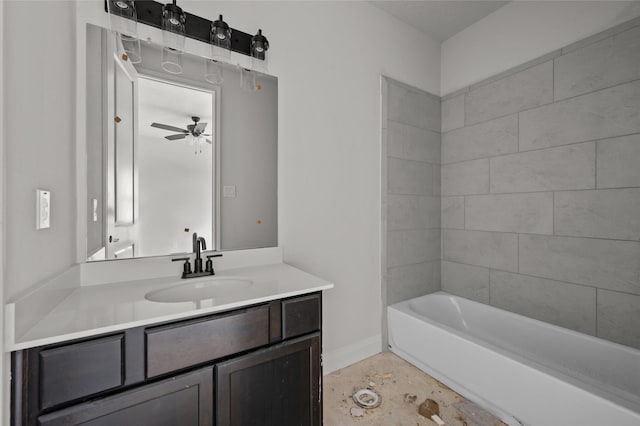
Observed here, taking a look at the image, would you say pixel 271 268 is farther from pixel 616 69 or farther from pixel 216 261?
pixel 616 69

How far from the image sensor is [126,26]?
4.31 ft

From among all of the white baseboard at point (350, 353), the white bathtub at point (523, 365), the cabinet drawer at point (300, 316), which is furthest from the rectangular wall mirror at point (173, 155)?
the white bathtub at point (523, 365)

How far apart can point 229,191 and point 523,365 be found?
5.95 ft

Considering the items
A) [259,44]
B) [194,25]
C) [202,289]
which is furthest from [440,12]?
[202,289]

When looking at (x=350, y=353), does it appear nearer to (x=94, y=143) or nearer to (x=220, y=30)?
(x=94, y=143)

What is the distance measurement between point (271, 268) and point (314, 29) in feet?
5.34

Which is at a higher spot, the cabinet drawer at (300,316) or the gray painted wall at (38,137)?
the gray painted wall at (38,137)

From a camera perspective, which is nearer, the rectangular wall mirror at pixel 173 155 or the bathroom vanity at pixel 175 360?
the bathroom vanity at pixel 175 360

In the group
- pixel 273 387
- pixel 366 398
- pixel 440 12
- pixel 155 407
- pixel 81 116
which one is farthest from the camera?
pixel 440 12

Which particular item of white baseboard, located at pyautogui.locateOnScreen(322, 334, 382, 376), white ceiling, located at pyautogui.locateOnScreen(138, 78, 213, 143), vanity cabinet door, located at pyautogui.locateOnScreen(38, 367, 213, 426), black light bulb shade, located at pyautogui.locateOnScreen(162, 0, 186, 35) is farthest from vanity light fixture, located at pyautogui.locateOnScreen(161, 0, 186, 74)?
white baseboard, located at pyautogui.locateOnScreen(322, 334, 382, 376)

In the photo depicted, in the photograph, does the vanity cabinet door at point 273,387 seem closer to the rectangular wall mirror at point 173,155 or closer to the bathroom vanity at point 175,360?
the bathroom vanity at point 175,360

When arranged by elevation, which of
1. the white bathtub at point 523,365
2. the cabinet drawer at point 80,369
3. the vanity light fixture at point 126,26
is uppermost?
the vanity light fixture at point 126,26

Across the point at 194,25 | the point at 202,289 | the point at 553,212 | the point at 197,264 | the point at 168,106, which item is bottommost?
the point at 202,289

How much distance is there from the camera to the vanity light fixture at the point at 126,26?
1.28 meters
